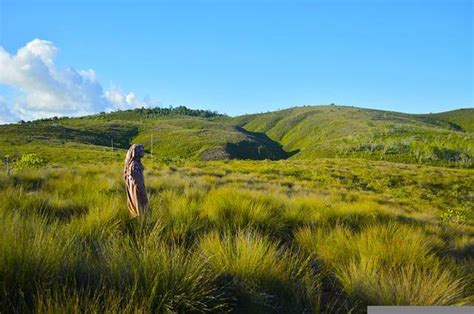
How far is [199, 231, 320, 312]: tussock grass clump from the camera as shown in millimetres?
4297

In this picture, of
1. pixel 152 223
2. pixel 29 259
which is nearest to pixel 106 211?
pixel 152 223

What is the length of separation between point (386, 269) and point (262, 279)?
1.79 metres

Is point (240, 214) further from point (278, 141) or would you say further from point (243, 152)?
point (278, 141)

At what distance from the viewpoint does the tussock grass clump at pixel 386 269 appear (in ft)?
14.5

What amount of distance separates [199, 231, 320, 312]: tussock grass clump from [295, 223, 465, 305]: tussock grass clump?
57 centimetres

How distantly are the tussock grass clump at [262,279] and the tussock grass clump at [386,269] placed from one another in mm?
567

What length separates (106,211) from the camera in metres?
7.09

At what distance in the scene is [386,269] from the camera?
5363 millimetres

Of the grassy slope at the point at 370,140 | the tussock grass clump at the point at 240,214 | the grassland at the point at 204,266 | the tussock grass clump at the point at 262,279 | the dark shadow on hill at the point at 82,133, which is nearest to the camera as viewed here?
the grassland at the point at 204,266

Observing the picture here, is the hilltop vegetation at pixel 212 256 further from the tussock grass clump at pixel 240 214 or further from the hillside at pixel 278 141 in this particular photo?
the hillside at pixel 278 141

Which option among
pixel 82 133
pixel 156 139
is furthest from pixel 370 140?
pixel 82 133

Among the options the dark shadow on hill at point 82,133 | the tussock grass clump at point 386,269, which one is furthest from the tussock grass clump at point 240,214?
the dark shadow on hill at point 82,133

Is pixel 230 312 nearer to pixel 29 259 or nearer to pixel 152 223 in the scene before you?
pixel 29 259

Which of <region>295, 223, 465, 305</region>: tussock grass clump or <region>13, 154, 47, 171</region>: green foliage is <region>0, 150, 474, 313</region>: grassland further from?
<region>13, 154, 47, 171</region>: green foliage
